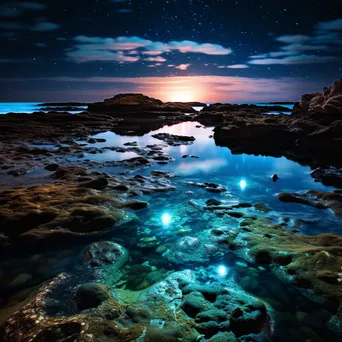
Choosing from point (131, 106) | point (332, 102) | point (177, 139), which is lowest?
point (177, 139)

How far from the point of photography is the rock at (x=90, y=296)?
13.1 feet

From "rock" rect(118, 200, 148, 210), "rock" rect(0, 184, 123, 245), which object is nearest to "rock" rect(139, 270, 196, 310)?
"rock" rect(0, 184, 123, 245)

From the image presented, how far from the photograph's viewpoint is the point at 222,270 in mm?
5211

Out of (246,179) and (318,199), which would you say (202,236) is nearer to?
(318,199)

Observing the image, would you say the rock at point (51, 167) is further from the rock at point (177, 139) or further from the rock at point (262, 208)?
the rock at point (177, 139)

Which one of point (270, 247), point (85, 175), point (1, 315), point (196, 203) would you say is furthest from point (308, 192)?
point (1, 315)

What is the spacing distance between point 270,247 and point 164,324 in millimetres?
3142

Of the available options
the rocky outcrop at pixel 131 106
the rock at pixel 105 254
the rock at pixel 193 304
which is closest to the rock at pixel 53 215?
the rock at pixel 105 254

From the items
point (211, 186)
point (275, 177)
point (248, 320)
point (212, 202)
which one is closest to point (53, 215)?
point (212, 202)

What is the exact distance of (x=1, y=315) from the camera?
384 cm

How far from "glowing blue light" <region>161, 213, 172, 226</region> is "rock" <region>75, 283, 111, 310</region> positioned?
3.14 meters

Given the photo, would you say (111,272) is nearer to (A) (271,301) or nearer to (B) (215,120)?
(A) (271,301)

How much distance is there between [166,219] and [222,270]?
106 inches

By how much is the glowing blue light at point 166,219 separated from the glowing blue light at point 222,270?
2304mm
